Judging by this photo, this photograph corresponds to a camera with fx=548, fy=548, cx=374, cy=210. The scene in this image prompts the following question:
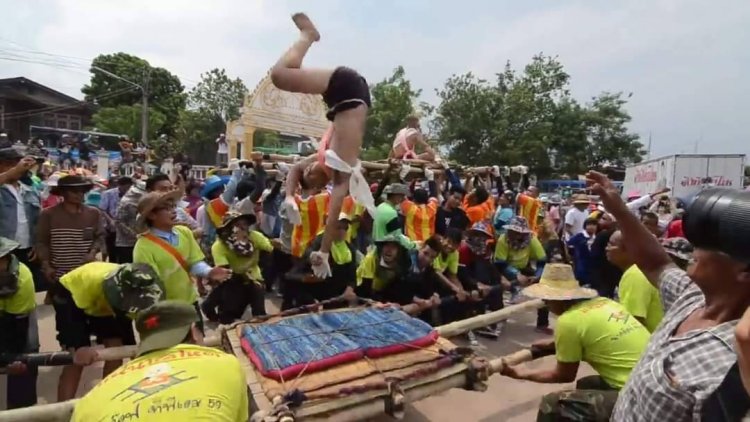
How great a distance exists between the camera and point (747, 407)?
115cm

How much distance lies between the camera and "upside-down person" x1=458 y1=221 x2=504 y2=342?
565 cm

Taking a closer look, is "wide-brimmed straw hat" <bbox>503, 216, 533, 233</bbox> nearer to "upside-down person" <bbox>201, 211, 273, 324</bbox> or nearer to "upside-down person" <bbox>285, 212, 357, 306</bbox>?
"upside-down person" <bbox>285, 212, 357, 306</bbox>

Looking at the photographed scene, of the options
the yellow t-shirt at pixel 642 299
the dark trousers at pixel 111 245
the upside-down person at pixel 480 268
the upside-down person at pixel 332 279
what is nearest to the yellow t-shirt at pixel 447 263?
the upside-down person at pixel 480 268

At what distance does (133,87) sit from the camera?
3253cm

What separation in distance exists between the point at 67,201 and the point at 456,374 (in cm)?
331

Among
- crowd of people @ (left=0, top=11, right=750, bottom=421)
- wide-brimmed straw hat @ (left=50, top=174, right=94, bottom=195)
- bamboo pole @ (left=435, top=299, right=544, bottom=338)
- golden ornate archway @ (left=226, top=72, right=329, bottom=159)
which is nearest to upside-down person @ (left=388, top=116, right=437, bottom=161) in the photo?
crowd of people @ (left=0, top=11, right=750, bottom=421)

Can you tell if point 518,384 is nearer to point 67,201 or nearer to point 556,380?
point 556,380

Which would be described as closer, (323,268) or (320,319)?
(323,268)

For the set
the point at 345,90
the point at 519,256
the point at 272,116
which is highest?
the point at 272,116

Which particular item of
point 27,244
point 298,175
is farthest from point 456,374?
point 27,244

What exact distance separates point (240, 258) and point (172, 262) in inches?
52.2

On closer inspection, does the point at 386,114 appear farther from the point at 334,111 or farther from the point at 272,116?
the point at 334,111

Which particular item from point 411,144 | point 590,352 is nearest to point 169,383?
point 590,352

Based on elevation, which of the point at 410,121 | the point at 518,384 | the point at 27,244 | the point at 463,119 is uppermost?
the point at 463,119
